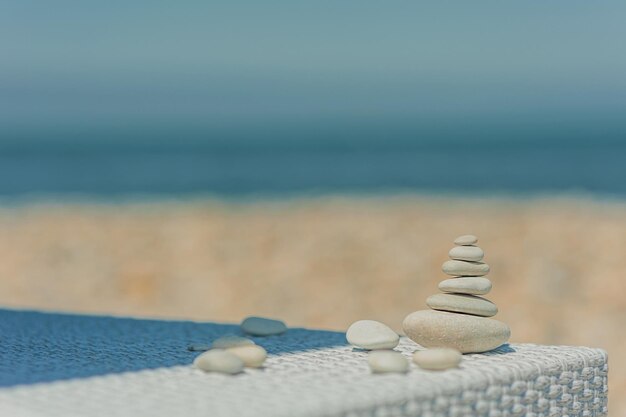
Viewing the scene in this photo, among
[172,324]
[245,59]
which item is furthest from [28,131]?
[172,324]

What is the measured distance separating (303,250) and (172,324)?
3983mm

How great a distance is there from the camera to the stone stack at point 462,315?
190cm

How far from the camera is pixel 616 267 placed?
5.55 metres

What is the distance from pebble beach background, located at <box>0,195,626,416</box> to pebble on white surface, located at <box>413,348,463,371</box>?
2.43m

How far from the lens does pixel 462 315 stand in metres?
1.96

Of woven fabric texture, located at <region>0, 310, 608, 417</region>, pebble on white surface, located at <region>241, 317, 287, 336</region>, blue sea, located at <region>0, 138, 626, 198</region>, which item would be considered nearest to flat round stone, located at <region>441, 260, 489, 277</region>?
woven fabric texture, located at <region>0, 310, 608, 417</region>

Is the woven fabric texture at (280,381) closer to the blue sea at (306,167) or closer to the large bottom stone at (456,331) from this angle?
the large bottom stone at (456,331)

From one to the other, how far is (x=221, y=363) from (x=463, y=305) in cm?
56

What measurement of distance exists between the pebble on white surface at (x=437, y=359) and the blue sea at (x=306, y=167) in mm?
8680

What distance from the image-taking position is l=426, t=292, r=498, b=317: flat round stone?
1.96 m

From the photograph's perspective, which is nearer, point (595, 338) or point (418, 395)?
point (418, 395)

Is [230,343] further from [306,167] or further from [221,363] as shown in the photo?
[306,167]

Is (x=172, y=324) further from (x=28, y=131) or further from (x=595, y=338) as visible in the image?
(x=28, y=131)

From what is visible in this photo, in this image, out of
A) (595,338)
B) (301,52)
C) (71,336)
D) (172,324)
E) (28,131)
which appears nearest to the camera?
(71,336)
